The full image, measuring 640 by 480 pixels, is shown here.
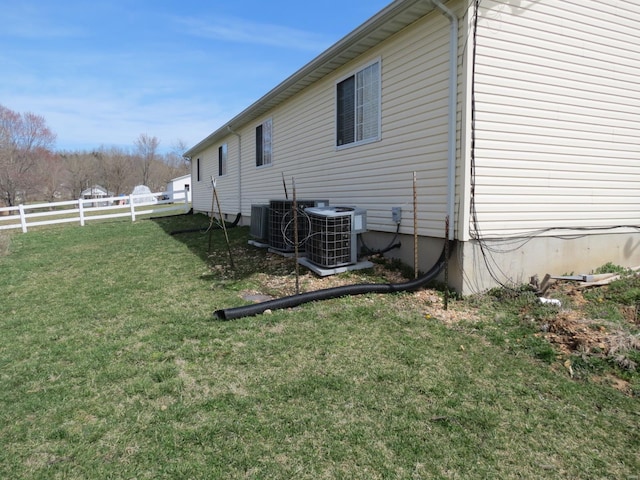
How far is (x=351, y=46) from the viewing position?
6.54m

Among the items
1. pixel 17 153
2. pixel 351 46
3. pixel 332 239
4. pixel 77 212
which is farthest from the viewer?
pixel 17 153

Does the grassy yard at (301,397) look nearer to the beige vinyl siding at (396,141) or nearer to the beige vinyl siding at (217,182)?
the beige vinyl siding at (396,141)

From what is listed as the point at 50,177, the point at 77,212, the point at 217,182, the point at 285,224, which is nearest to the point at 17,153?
the point at 50,177

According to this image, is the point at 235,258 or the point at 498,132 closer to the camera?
the point at 498,132

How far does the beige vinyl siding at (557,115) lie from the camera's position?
16.8 ft

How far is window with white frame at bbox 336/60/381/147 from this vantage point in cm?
662

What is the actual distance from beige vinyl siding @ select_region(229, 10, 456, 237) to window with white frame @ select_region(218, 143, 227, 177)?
6.89 meters

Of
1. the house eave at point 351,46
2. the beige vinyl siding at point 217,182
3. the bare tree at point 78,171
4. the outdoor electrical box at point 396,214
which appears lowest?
the outdoor electrical box at point 396,214

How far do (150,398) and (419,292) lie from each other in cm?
341

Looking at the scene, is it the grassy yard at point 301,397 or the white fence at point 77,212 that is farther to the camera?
the white fence at point 77,212

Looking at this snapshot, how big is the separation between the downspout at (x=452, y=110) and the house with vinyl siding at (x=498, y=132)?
13 millimetres

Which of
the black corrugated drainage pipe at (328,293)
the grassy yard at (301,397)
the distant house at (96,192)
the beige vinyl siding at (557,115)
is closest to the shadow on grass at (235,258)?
the grassy yard at (301,397)

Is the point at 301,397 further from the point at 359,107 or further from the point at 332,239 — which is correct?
the point at 359,107

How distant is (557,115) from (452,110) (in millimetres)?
1841
